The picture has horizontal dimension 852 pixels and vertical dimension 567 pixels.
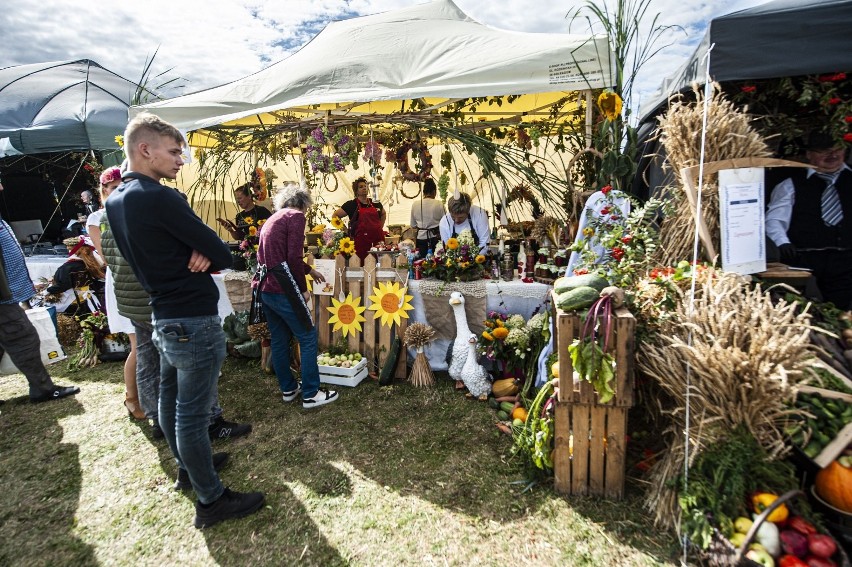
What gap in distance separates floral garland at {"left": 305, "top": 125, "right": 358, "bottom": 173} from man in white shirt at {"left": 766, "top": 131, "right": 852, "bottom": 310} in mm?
4025

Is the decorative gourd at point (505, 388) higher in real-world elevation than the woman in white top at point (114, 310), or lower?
lower

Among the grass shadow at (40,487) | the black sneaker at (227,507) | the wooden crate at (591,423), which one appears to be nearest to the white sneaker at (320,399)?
the black sneaker at (227,507)

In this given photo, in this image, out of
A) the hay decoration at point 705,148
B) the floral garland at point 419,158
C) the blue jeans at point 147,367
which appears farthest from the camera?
the floral garland at point 419,158

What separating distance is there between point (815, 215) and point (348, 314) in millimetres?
3848

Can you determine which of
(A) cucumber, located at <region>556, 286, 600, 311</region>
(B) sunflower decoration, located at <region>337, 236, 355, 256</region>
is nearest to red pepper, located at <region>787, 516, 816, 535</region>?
(A) cucumber, located at <region>556, 286, 600, 311</region>

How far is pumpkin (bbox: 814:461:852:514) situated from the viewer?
1.80m

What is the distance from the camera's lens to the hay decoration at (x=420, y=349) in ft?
12.7

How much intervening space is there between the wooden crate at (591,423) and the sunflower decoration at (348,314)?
7.62 feet

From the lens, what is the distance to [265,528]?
7.49 feet

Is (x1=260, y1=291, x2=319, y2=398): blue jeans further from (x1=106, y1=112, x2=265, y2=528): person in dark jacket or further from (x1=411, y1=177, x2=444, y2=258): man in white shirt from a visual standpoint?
(x1=411, y1=177, x2=444, y2=258): man in white shirt

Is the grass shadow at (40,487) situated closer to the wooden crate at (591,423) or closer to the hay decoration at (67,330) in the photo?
the hay decoration at (67,330)

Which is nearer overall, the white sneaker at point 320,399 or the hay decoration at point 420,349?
the white sneaker at point 320,399

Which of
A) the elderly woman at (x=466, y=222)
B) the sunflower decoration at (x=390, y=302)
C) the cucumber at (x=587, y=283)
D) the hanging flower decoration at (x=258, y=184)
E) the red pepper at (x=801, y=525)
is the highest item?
the hanging flower decoration at (x=258, y=184)

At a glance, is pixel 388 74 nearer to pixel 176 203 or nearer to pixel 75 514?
pixel 176 203
